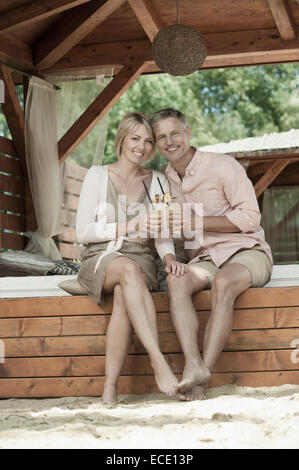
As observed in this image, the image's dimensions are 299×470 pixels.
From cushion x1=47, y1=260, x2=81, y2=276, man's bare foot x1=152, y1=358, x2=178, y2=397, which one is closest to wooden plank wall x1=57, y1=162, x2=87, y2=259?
cushion x1=47, y1=260, x2=81, y2=276

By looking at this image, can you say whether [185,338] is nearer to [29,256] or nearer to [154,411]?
[154,411]

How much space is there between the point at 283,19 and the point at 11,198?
9.65ft

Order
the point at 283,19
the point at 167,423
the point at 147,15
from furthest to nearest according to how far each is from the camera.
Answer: the point at 283,19 < the point at 147,15 < the point at 167,423

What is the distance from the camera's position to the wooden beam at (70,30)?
5668 mm

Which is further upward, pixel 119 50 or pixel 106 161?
pixel 106 161

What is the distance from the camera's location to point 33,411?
2.80m

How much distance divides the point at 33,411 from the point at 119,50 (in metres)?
4.35

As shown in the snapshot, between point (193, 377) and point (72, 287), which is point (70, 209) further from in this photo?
point (193, 377)

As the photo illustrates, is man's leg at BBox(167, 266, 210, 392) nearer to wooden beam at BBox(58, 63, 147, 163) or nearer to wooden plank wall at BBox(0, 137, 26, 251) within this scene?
wooden beam at BBox(58, 63, 147, 163)

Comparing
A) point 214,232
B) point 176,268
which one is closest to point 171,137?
point 214,232

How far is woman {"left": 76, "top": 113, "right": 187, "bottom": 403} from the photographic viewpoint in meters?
2.85

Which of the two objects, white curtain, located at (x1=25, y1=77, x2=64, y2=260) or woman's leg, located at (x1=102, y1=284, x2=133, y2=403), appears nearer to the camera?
woman's leg, located at (x1=102, y1=284, x2=133, y2=403)

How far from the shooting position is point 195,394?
2736 millimetres
